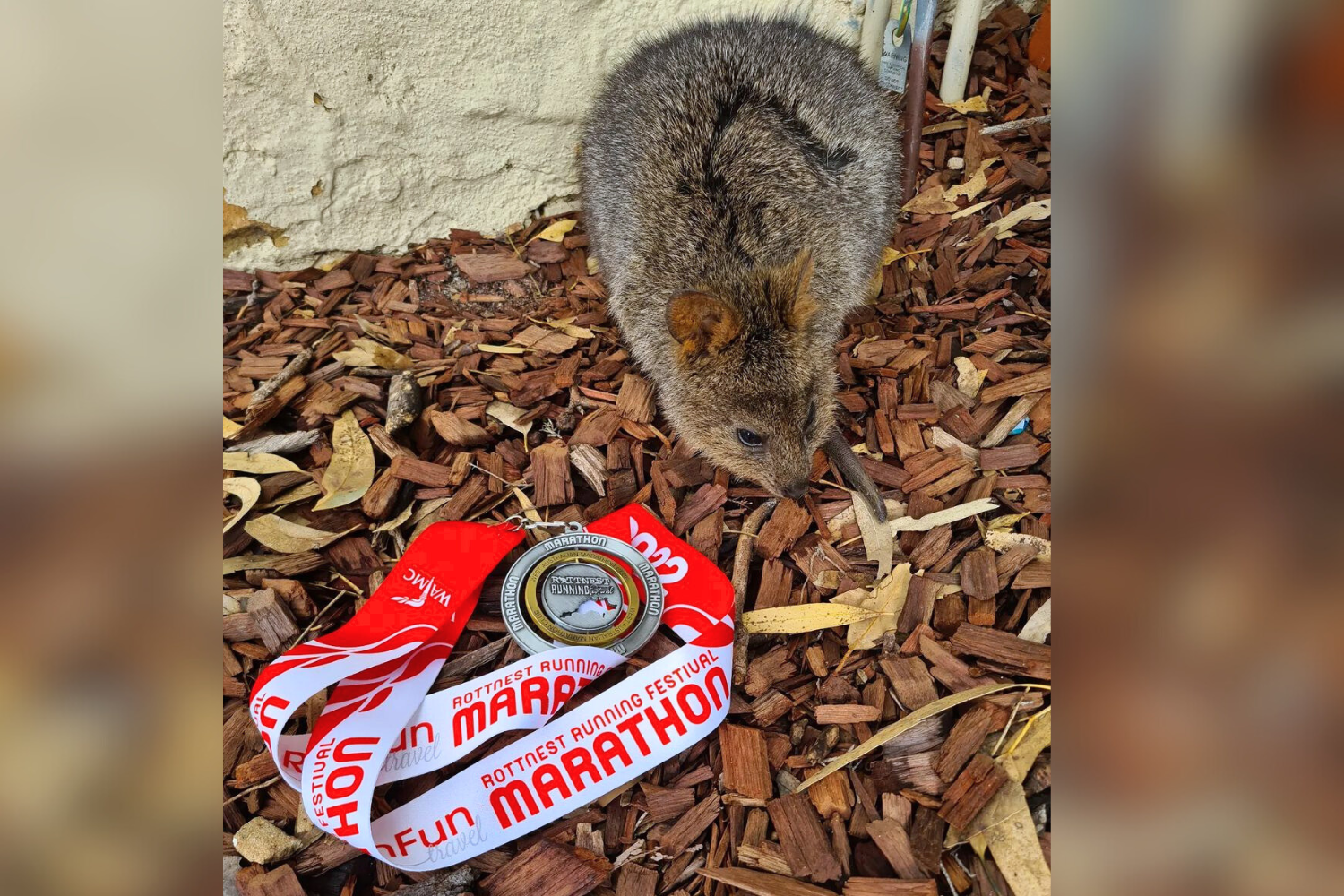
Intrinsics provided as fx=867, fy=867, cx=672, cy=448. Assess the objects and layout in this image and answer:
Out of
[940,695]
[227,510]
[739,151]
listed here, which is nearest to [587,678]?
[940,695]

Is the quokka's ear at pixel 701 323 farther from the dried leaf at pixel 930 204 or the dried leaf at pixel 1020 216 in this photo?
the dried leaf at pixel 930 204

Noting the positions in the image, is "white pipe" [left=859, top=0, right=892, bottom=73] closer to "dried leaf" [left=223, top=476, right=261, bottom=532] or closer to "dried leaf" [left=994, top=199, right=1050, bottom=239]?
"dried leaf" [left=994, top=199, right=1050, bottom=239]

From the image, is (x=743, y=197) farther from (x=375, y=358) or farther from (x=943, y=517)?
(x=375, y=358)

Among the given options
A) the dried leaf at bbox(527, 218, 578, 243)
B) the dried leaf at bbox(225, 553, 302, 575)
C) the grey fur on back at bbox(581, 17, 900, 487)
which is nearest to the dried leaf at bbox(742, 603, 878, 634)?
the grey fur on back at bbox(581, 17, 900, 487)

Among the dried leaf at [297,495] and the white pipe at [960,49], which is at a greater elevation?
the white pipe at [960,49]

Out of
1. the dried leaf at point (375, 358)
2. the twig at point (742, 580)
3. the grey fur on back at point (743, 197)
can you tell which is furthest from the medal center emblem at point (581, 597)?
the dried leaf at point (375, 358)
